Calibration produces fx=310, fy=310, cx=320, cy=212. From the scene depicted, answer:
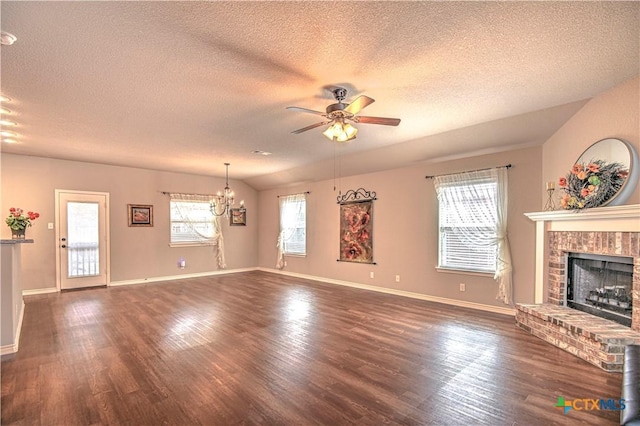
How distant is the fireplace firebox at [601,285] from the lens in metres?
3.24

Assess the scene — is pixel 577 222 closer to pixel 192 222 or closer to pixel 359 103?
pixel 359 103

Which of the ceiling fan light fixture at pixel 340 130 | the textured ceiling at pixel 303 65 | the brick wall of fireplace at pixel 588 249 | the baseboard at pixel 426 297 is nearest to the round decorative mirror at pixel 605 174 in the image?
the brick wall of fireplace at pixel 588 249

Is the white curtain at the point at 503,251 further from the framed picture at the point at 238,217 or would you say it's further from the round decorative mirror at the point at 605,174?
the framed picture at the point at 238,217

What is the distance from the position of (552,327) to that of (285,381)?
298cm

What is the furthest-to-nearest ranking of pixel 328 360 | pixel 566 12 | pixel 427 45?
pixel 328 360
pixel 427 45
pixel 566 12

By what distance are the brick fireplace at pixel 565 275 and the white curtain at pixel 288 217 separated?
205 inches

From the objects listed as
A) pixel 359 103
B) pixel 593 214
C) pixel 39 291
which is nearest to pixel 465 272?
pixel 593 214

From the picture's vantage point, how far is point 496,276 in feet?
15.4

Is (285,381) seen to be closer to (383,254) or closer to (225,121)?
(225,121)

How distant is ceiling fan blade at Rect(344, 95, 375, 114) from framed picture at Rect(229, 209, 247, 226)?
6.80 metres

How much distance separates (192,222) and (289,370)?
6258 millimetres

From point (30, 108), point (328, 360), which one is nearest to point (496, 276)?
point (328, 360)

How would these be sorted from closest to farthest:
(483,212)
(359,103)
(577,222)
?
(359,103)
(577,222)
(483,212)

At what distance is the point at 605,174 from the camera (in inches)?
126
